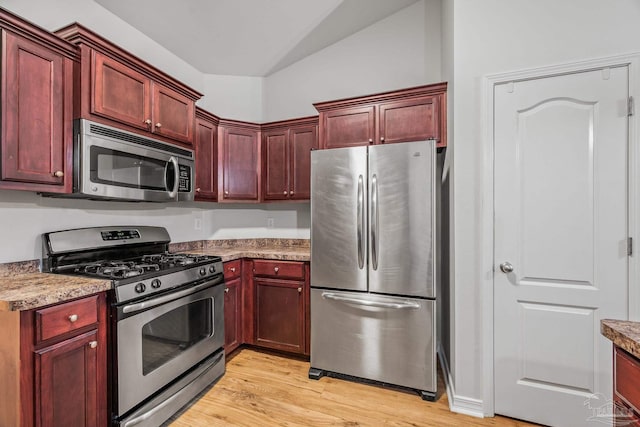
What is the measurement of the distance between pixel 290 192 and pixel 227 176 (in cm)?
68

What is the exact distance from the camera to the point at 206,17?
2.71 meters

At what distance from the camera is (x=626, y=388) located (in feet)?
3.08

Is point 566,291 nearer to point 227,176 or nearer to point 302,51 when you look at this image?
point 227,176

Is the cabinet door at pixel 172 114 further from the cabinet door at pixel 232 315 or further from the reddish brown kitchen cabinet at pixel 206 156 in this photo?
the cabinet door at pixel 232 315

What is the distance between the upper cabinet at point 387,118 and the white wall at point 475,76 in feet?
0.99

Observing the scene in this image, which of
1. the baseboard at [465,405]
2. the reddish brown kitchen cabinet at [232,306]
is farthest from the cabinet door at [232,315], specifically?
the baseboard at [465,405]

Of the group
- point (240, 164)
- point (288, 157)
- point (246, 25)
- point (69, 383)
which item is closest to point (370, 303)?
point (288, 157)

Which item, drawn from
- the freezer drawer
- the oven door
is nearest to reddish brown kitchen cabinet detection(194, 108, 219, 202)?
the oven door

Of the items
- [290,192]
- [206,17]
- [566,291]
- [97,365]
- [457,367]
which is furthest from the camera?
[290,192]

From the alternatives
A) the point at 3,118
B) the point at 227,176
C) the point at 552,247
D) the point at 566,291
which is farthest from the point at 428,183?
the point at 3,118

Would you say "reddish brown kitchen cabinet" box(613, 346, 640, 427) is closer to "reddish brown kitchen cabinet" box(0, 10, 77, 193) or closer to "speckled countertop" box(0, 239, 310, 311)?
"speckled countertop" box(0, 239, 310, 311)

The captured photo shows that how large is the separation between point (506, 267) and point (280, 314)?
1876 mm

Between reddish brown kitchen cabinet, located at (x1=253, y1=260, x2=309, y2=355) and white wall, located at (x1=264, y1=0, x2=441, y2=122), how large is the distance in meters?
1.84

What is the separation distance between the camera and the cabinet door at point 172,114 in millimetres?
2342
